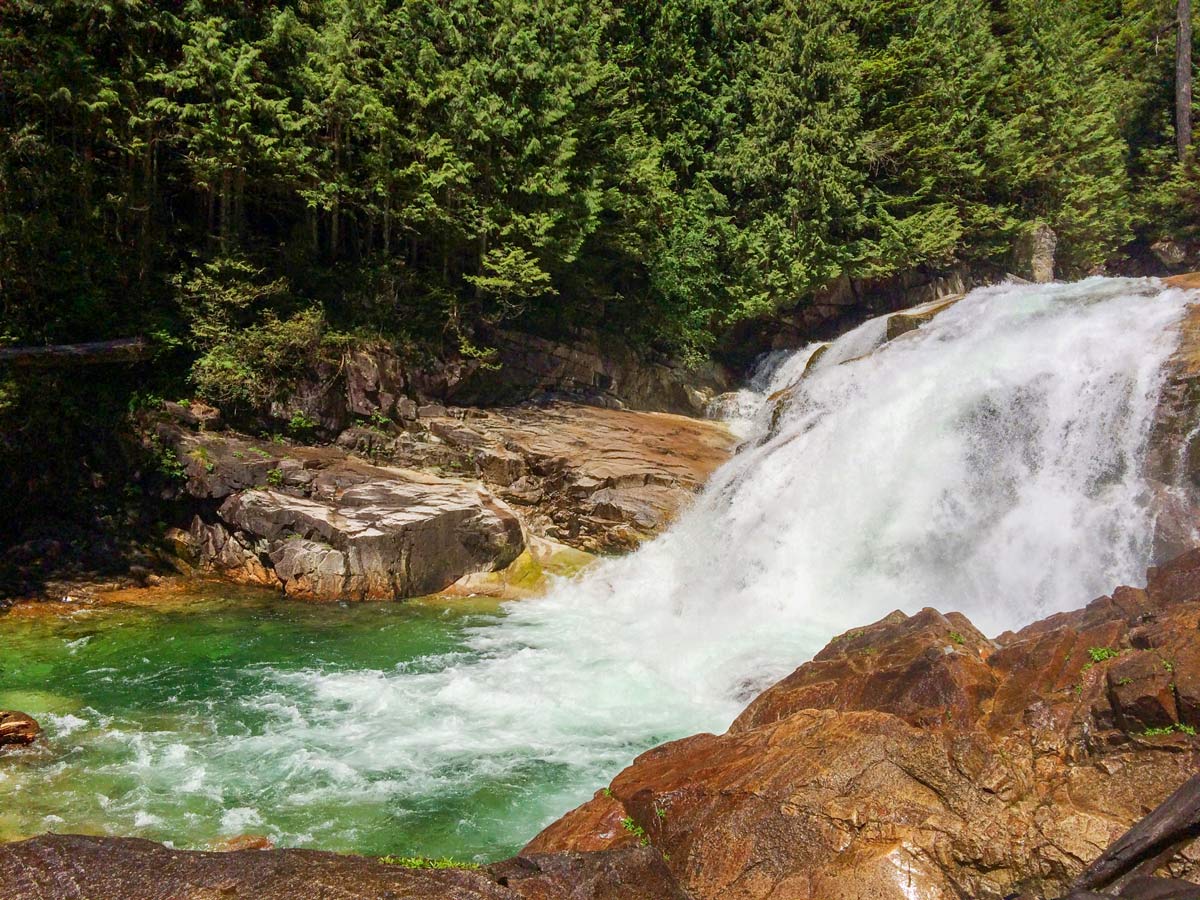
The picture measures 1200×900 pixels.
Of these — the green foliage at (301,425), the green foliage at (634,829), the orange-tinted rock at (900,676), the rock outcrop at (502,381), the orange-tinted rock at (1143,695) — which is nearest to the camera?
the orange-tinted rock at (1143,695)

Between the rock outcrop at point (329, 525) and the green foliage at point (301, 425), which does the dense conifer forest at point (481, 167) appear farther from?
the rock outcrop at point (329, 525)

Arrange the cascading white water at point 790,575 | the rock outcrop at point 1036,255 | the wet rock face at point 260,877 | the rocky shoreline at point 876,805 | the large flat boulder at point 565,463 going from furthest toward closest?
the rock outcrop at point 1036,255 < the large flat boulder at point 565,463 < the cascading white water at point 790,575 < the rocky shoreline at point 876,805 < the wet rock face at point 260,877

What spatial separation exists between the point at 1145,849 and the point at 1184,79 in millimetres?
39056

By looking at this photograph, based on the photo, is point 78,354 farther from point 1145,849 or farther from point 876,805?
point 1145,849

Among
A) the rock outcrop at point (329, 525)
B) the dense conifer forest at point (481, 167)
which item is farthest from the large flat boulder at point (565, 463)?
the dense conifer forest at point (481, 167)

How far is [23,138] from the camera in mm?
14352

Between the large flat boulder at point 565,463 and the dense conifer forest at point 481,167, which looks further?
the large flat boulder at point 565,463

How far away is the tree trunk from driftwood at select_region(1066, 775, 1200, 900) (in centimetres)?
3735

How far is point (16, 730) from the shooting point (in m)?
8.71

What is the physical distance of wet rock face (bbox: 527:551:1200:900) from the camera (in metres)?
5.41

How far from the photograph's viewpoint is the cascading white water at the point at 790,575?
8.97 m

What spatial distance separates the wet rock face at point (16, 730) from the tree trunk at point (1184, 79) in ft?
135

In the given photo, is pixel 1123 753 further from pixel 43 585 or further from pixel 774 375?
pixel 774 375

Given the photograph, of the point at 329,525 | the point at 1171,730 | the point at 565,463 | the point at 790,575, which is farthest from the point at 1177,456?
the point at 329,525
